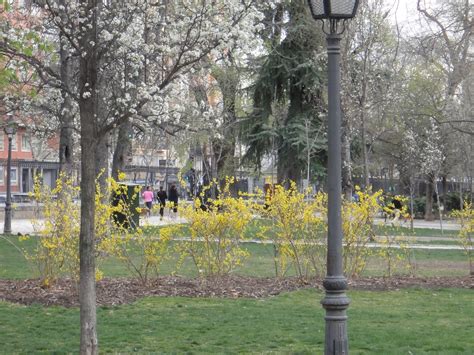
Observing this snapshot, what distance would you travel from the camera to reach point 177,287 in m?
13.2

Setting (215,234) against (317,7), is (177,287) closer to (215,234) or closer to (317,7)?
(215,234)

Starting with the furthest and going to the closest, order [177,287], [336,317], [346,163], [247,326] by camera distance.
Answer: [346,163] < [177,287] < [247,326] < [336,317]

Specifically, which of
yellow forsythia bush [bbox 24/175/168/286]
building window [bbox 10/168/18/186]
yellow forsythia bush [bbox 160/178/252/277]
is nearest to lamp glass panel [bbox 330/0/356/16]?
yellow forsythia bush [bbox 24/175/168/286]

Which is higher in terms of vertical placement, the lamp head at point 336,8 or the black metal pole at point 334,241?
the lamp head at point 336,8

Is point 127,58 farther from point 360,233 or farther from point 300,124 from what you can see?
point 300,124

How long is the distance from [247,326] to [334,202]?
137 inches

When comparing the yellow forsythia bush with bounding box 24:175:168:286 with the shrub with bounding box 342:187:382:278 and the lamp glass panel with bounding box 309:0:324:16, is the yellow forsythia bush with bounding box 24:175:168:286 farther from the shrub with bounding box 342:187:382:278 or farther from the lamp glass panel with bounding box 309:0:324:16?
the lamp glass panel with bounding box 309:0:324:16

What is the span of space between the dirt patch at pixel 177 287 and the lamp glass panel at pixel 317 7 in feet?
20.3

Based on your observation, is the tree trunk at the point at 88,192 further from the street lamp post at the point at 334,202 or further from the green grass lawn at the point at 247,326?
the street lamp post at the point at 334,202

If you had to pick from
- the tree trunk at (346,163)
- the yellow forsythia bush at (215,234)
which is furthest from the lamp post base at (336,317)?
the tree trunk at (346,163)

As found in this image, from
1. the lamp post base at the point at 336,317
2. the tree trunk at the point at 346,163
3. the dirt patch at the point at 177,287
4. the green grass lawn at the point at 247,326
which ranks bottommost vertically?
the green grass lawn at the point at 247,326

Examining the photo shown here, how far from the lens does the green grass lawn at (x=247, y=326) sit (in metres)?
8.54

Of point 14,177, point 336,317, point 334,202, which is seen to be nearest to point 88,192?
point 334,202

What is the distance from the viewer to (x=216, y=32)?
322 inches
